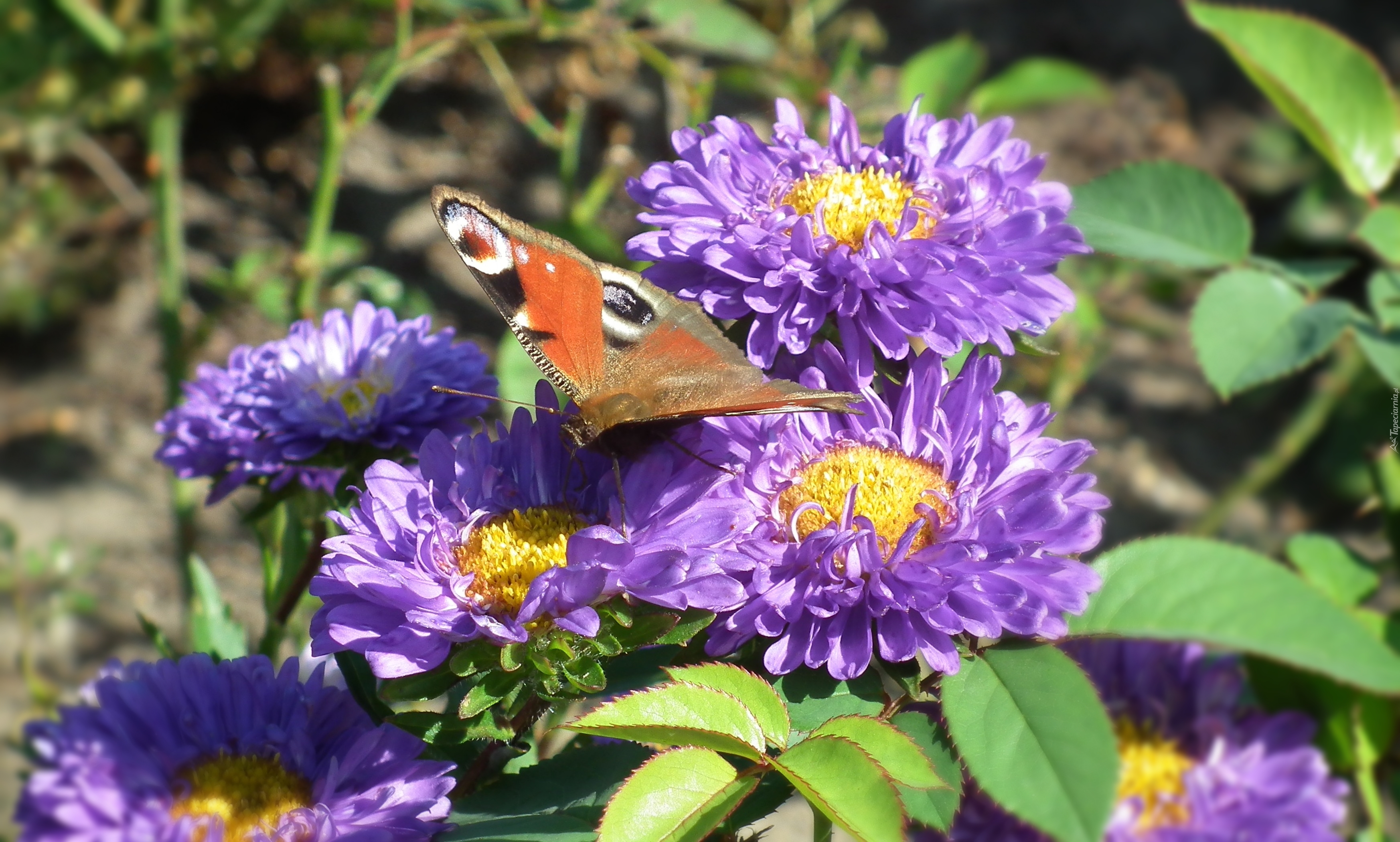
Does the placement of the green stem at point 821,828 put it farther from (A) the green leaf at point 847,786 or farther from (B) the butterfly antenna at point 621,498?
(B) the butterfly antenna at point 621,498

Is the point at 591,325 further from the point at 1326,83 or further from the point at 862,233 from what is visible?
the point at 1326,83

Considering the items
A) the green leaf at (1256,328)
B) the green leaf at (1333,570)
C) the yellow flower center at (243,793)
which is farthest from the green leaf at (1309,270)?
the yellow flower center at (243,793)

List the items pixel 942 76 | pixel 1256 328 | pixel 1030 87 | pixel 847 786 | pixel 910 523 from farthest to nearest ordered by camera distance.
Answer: pixel 1030 87
pixel 942 76
pixel 1256 328
pixel 910 523
pixel 847 786

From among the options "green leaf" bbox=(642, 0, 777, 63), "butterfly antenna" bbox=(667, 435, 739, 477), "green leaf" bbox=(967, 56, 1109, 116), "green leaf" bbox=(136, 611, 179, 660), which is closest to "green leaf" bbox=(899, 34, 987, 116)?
"green leaf" bbox=(967, 56, 1109, 116)

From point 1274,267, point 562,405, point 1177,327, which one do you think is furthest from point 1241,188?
point 562,405

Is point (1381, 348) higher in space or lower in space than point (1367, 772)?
higher

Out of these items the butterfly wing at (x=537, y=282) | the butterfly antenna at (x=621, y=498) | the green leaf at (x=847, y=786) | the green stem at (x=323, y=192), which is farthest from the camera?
the green stem at (x=323, y=192)

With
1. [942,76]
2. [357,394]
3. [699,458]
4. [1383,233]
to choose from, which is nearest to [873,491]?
[699,458]
